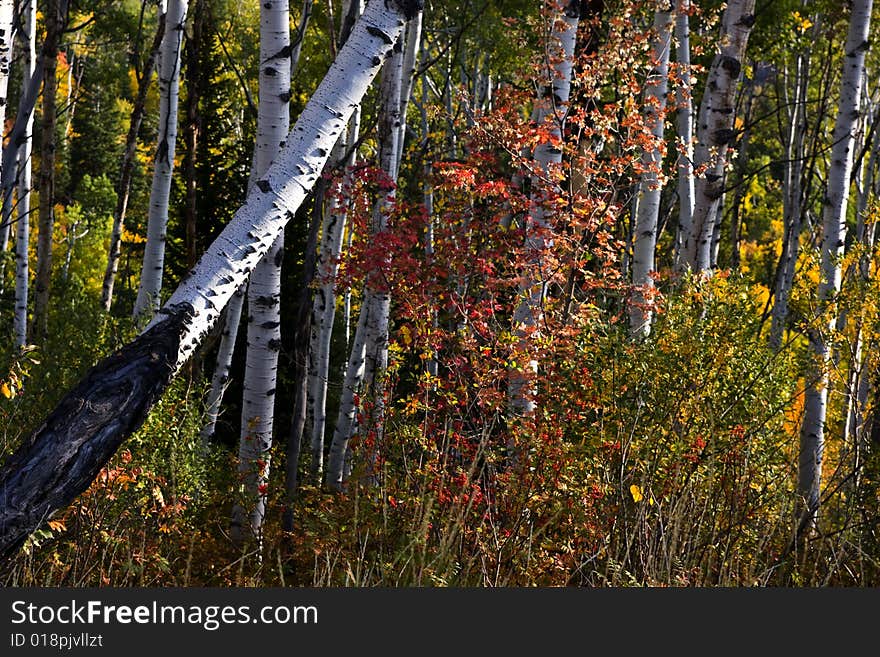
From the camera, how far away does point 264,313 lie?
650 cm

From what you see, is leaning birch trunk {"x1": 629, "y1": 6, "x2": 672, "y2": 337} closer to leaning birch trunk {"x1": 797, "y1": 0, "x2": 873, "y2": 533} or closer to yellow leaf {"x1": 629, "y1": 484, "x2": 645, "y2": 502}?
leaning birch trunk {"x1": 797, "y1": 0, "x2": 873, "y2": 533}

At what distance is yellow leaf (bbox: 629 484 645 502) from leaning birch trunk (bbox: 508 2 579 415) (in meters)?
1.47

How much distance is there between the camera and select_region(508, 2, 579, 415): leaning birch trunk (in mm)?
6230

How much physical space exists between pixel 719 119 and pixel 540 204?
6.09 feet

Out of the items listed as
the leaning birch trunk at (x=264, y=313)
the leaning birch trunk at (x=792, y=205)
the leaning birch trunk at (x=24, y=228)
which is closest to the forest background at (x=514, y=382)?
the leaning birch trunk at (x=264, y=313)

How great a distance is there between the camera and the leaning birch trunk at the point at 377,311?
8352mm

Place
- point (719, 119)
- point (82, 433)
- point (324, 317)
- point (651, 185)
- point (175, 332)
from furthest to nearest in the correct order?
point (324, 317) < point (719, 119) < point (651, 185) < point (175, 332) < point (82, 433)

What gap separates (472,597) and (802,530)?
1698 millimetres

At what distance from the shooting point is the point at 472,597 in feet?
11.7

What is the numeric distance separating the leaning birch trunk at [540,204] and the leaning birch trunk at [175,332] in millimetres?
2524

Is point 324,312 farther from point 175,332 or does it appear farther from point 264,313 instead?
point 175,332

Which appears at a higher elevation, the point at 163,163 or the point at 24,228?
the point at 163,163

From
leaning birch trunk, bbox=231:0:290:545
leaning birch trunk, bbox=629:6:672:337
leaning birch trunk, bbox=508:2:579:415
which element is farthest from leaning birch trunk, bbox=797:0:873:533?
leaning birch trunk, bbox=231:0:290:545

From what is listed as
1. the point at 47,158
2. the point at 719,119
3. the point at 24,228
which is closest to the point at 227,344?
the point at 47,158
